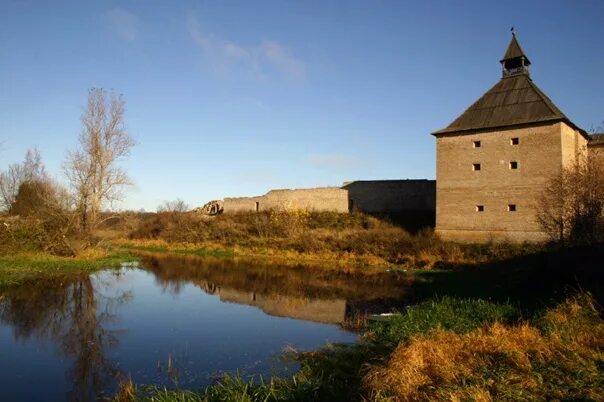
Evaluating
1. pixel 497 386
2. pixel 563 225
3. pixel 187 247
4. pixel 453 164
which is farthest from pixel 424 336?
pixel 187 247

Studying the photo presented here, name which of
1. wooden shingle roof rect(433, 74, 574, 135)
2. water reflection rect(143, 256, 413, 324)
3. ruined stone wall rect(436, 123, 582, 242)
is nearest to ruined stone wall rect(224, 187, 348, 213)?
ruined stone wall rect(436, 123, 582, 242)

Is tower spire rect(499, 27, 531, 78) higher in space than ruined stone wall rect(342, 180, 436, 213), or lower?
higher

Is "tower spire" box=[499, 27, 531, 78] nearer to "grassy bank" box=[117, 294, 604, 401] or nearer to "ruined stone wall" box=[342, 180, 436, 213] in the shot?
"ruined stone wall" box=[342, 180, 436, 213]

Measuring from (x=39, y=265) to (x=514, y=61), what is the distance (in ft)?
77.0

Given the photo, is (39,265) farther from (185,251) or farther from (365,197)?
(365,197)

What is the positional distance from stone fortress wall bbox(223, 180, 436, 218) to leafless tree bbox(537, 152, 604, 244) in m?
11.2

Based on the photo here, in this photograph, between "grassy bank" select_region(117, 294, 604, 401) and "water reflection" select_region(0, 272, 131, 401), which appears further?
"water reflection" select_region(0, 272, 131, 401)

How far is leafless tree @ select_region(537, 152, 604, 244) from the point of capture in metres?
13.7

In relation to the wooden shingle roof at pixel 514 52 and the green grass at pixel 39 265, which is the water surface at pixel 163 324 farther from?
the wooden shingle roof at pixel 514 52

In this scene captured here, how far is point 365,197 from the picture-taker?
29734 mm

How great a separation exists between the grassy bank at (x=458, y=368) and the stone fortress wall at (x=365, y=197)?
2057 centimetres

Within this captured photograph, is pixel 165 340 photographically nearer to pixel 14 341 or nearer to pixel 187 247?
pixel 14 341

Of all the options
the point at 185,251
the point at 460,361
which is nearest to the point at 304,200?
the point at 185,251

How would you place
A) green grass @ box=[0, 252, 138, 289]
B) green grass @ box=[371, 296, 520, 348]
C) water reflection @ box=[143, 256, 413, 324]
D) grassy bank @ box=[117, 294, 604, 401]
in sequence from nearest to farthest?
grassy bank @ box=[117, 294, 604, 401] → green grass @ box=[371, 296, 520, 348] → water reflection @ box=[143, 256, 413, 324] → green grass @ box=[0, 252, 138, 289]
